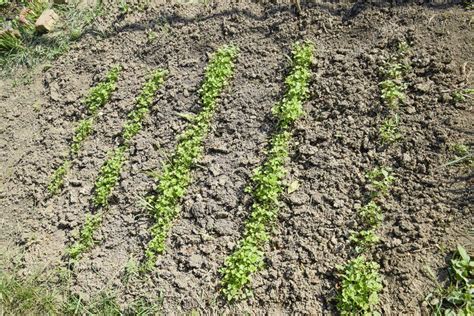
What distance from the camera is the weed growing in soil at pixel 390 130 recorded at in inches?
141

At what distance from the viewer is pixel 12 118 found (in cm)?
516

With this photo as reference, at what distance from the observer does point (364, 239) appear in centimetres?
328

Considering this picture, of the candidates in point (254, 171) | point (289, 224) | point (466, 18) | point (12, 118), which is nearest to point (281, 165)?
point (254, 171)

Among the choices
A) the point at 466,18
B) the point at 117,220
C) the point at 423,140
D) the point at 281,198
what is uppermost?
the point at 466,18

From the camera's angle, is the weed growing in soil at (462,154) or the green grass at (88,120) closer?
the weed growing in soil at (462,154)

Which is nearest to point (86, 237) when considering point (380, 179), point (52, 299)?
point (52, 299)

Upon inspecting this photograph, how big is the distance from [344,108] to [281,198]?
97 centimetres

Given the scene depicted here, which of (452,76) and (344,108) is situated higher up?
(452,76)

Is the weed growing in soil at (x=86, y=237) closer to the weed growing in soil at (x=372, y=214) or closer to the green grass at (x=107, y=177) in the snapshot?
the green grass at (x=107, y=177)

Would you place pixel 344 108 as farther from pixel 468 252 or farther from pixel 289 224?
pixel 468 252

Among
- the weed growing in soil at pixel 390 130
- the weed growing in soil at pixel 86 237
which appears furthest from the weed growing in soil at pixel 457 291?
the weed growing in soil at pixel 86 237

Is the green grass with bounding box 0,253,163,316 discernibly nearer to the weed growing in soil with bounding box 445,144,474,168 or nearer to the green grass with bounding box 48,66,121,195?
the green grass with bounding box 48,66,121,195

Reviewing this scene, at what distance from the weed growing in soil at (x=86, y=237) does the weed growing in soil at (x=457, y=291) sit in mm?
2821

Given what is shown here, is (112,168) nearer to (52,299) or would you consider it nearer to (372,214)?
(52,299)
